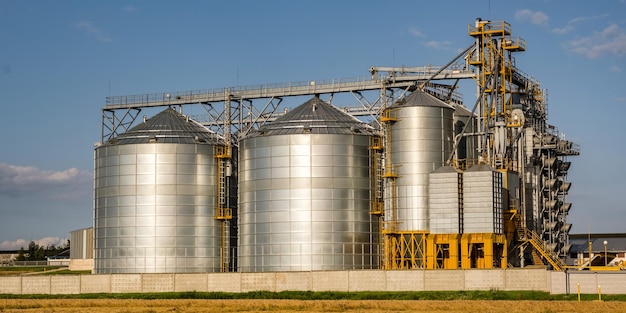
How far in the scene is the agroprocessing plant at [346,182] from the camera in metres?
93.3

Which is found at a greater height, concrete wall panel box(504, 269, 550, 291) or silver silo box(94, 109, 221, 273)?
silver silo box(94, 109, 221, 273)

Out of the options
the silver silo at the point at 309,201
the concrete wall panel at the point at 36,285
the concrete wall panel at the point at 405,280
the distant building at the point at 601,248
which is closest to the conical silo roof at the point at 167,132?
the silver silo at the point at 309,201

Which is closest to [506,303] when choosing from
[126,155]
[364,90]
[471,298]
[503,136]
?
[471,298]

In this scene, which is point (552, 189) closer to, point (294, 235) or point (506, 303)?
point (294, 235)

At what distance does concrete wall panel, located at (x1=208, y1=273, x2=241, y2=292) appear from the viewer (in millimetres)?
85688

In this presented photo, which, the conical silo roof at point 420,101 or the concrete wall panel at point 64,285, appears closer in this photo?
the concrete wall panel at point 64,285

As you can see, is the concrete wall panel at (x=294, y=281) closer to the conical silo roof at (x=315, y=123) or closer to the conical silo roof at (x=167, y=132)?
the conical silo roof at (x=315, y=123)

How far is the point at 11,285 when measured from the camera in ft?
300

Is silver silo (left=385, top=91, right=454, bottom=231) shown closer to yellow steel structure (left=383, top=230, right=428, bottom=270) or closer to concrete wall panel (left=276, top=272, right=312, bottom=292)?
yellow steel structure (left=383, top=230, right=428, bottom=270)

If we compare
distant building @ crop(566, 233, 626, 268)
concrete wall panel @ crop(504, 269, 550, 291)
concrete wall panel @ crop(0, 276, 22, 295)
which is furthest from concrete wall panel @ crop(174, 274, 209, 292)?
distant building @ crop(566, 233, 626, 268)

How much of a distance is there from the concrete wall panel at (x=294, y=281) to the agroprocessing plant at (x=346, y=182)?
41.6ft

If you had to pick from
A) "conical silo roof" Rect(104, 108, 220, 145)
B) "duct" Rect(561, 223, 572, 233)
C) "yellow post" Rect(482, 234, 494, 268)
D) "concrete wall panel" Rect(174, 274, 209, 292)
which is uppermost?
"conical silo roof" Rect(104, 108, 220, 145)

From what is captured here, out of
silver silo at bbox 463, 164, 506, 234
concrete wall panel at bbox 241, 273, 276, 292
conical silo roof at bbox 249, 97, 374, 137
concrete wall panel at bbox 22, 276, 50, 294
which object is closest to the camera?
concrete wall panel at bbox 241, 273, 276, 292

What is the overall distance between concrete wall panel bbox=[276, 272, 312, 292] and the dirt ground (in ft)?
32.6
